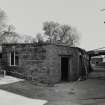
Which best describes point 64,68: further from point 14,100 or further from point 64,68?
point 14,100

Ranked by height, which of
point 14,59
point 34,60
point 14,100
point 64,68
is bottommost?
point 14,100

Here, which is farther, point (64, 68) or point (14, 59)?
point (64, 68)

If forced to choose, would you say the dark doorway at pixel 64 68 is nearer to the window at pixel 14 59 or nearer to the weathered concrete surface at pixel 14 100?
the window at pixel 14 59

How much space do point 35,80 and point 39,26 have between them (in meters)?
35.1

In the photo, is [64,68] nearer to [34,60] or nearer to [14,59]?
[34,60]

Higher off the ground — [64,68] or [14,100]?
[64,68]

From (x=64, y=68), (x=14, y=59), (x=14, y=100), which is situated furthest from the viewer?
(x=64, y=68)

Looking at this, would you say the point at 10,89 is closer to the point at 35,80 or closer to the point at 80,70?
the point at 35,80

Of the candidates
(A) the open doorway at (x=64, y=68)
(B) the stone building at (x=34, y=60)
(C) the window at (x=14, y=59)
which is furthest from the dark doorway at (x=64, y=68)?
(C) the window at (x=14, y=59)

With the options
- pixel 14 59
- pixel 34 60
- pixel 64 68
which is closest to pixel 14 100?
pixel 34 60

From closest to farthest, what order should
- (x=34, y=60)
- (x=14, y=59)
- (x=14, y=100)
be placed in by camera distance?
(x=14, y=100) → (x=34, y=60) → (x=14, y=59)

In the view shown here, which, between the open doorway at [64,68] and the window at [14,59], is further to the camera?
the open doorway at [64,68]

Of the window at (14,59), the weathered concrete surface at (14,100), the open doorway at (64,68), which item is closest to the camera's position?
the weathered concrete surface at (14,100)

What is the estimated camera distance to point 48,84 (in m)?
12.9
